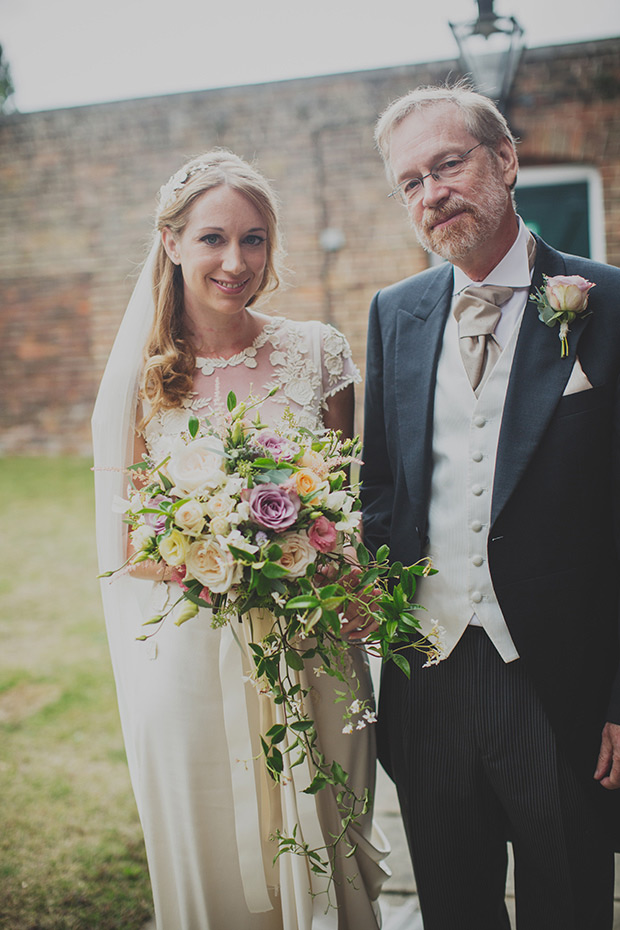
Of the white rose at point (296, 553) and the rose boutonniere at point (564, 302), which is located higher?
the rose boutonniere at point (564, 302)

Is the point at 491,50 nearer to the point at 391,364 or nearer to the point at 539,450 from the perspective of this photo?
the point at 391,364

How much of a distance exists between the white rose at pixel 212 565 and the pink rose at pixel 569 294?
0.96m

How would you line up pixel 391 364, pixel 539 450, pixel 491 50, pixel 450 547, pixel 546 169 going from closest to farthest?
pixel 539 450
pixel 450 547
pixel 391 364
pixel 491 50
pixel 546 169

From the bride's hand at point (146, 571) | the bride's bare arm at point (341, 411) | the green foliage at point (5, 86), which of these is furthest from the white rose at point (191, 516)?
the green foliage at point (5, 86)

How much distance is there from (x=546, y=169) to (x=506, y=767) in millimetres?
5461

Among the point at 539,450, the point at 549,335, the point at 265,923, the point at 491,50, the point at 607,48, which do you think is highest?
the point at 607,48

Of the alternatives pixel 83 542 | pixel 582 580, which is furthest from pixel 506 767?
pixel 83 542

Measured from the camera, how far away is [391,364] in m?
2.02

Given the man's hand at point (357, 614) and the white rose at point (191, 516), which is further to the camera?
the man's hand at point (357, 614)

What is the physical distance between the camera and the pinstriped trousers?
1772mm

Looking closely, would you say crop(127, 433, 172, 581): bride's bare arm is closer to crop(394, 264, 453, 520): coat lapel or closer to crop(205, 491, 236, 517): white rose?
crop(205, 491, 236, 517): white rose

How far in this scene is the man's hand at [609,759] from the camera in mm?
1739

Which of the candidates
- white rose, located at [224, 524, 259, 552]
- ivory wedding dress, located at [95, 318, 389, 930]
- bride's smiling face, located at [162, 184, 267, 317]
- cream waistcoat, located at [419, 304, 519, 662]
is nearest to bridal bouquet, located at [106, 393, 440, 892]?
white rose, located at [224, 524, 259, 552]

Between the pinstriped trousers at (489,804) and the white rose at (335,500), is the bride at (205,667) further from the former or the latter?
the white rose at (335,500)
